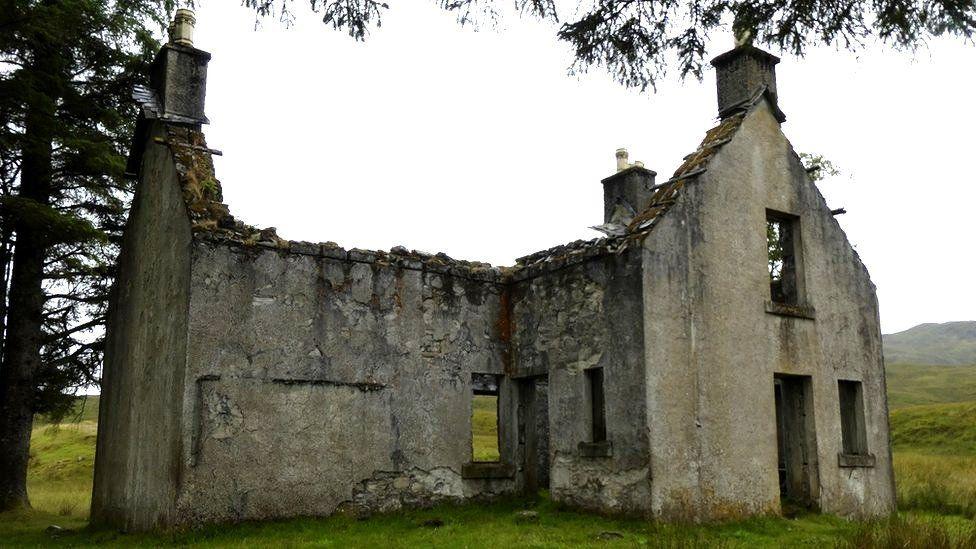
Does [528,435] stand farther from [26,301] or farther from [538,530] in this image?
[26,301]

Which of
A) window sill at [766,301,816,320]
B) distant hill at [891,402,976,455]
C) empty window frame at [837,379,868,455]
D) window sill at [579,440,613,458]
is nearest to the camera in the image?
window sill at [579,440,613,458]

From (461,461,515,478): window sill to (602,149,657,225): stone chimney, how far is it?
5822mm

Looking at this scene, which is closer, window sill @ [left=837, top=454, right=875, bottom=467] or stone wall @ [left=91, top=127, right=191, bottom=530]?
stone wall @ [left=91, top=127, right=191, bottom=530]

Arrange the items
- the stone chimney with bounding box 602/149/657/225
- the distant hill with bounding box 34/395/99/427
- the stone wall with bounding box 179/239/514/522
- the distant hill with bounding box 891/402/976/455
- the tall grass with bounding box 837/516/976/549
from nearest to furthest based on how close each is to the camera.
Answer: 1. the tall grass with bounding box 837/516/976/549
2. the stone wall with bounding box 179/239/514/522
3. the stone chimney with bounding box 602/149/657/225
4. the distant hill with bounding box 34/395/99/427
5. the distant hill with bounding box 891/402/976/455

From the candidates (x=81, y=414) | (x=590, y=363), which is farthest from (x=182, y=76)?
(x=590, y=363)

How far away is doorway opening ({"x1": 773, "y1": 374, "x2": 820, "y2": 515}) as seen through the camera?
12.5m

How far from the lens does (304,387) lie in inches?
464

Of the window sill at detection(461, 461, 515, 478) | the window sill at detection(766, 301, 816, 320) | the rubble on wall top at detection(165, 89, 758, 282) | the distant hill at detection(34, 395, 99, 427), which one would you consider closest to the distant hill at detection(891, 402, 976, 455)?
the window sill at detection(766, 301, 816, 320)

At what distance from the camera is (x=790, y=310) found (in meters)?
12.9

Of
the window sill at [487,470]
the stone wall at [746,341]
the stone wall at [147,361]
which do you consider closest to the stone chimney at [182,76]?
the stone wall at [147,361]

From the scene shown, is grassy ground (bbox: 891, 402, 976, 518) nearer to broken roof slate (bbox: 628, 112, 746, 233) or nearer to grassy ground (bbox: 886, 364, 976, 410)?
broken roof slate (bbox: 628, 112, 746, 233)

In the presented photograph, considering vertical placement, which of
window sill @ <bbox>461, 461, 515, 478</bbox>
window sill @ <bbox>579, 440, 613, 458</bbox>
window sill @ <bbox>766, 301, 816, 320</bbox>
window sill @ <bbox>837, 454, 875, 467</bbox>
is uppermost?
window sill @ <bbox>766, 301, 816, 320</bbox>

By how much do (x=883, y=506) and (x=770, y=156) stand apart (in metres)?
6.08

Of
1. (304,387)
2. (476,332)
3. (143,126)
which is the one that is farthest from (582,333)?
(143,126)
